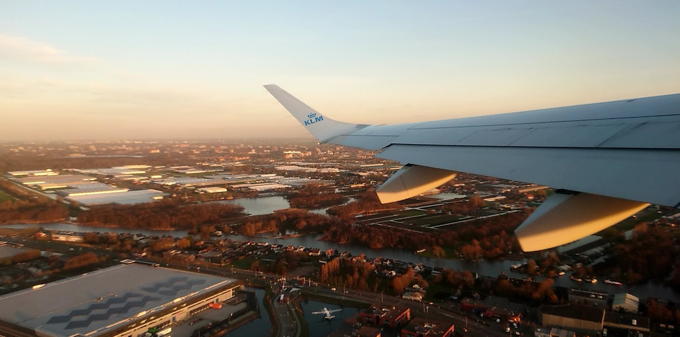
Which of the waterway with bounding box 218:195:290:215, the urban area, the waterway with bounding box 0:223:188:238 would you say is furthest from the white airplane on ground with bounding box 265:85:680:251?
the waterway with bounding box 218:195:290:215

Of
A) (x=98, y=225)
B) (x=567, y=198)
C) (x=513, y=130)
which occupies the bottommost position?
(x=98, y=225)

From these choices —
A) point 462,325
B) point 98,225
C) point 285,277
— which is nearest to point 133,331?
point 285,277

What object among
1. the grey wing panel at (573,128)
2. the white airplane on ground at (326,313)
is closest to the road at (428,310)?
the white airplane on ground at (326,313)

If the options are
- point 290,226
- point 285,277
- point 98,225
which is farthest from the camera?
point 98,225

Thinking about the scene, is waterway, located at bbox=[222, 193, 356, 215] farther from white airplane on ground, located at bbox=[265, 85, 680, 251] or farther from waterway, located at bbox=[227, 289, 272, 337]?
white airplane on ground, located at bbox=[265, 85, 680, 251]

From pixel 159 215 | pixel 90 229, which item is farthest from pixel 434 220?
pixel 90 229

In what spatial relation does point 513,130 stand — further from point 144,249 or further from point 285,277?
point 144,249

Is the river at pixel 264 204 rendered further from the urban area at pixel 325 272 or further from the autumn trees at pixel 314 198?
the autumn trees at pixel 314 198
